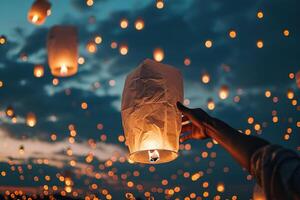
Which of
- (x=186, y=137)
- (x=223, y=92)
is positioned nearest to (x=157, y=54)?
(x=223, y=92)

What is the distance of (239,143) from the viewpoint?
0.75 m

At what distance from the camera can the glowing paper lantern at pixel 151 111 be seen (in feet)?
4.51

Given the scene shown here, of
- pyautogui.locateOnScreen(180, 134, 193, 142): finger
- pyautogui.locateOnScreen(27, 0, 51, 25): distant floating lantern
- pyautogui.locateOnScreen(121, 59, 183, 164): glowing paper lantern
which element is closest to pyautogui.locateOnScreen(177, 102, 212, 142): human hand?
pyautogui.locateOnScreen(180, 134, 193, 142): finger

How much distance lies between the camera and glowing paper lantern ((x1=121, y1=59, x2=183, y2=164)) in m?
1.38

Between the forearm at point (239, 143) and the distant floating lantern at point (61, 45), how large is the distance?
1.37 meters

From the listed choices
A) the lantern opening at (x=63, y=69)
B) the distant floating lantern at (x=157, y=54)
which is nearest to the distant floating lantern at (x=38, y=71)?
the distant floating lantern at (x=157, y=54)

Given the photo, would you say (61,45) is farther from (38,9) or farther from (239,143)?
(239,143)

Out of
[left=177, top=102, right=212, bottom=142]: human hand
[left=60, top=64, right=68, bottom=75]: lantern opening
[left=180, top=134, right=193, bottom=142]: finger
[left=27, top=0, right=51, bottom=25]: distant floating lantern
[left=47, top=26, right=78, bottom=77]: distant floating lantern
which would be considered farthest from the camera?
[left=27, top=0, right=51, bottom=25]: distant floating lantern

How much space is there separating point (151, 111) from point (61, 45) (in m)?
0.91

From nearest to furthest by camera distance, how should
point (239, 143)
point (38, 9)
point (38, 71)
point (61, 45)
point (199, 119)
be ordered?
point (239, 143), point (199, 119), point (61, 45), point (38, 9), point (38, 71)

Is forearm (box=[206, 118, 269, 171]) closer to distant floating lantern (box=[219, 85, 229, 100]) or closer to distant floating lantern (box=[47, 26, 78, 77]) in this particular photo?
distant floating lantern (box=[47, 26, 78, 77])

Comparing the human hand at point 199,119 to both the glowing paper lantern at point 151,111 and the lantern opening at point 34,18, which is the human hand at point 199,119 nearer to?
the glowing paper lantern at point 151,111

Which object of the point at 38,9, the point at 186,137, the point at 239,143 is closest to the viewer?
the point at 239,143

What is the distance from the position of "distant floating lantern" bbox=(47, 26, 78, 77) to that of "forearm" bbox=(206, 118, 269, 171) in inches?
53.9
